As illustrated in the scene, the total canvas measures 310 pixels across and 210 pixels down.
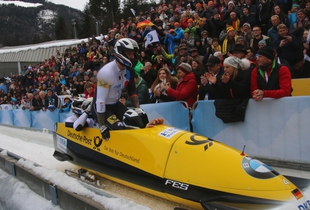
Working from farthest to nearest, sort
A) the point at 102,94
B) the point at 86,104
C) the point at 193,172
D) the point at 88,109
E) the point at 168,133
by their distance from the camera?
the point at 86,104 → the point at 88,109 → the point at 102,94 → the point at 168,133 → the point at 193,172

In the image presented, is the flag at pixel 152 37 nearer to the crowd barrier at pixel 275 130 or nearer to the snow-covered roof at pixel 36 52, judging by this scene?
the crowd barrier at pixel 275 130

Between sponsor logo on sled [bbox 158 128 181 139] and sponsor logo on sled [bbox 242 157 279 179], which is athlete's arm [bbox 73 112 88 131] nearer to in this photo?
sponsor logo on sled [bbox 158 128 181 139]

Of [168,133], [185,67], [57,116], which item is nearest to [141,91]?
[185,67]

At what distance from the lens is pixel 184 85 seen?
5820 mm

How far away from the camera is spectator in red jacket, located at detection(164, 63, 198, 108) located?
575cm

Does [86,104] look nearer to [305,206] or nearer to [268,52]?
[268,52]

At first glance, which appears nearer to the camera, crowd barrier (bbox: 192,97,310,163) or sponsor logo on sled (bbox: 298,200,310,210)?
sponsor logo on sled (bbox: 298,200,310,210)

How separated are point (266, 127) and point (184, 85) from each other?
1777 millimetres

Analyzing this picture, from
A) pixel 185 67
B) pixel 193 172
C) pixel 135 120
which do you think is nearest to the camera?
pixel 193 172

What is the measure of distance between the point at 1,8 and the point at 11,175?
6929 inches

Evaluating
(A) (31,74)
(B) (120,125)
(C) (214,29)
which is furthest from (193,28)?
(A) (31,74)

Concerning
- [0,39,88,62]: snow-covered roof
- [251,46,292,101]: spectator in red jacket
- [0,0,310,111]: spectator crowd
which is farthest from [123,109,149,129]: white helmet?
[0,39,88,62]: snow-covered roof

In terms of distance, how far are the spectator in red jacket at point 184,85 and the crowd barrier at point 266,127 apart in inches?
6.8

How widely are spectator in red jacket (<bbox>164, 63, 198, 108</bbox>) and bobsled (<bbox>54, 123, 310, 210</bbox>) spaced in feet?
7.28
